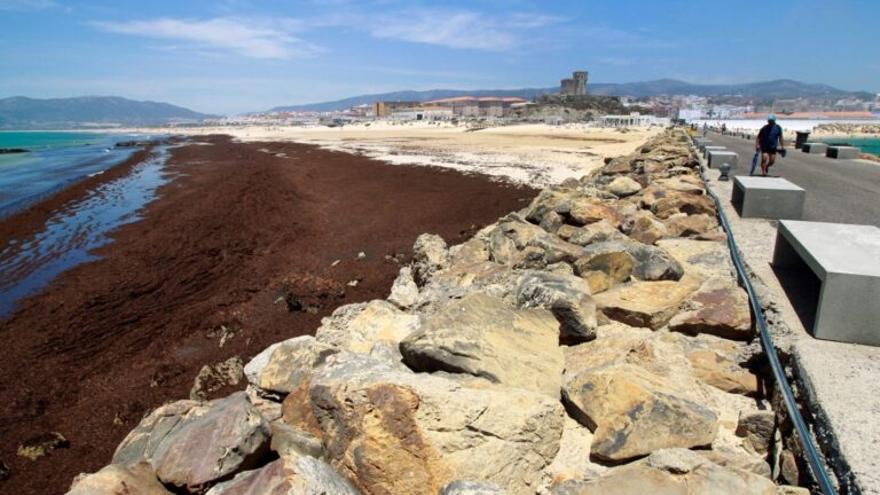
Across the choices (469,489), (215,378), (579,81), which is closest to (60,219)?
(215,378)

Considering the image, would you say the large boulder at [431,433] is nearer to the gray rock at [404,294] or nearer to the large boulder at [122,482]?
the large boulder at [122,482]

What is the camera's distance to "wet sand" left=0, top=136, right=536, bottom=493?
609cm

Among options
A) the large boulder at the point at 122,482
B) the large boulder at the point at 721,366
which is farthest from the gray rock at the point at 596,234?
the large boulder at the point at 122,482

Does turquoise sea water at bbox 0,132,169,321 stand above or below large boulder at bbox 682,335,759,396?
below

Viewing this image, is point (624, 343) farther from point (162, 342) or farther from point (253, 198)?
point (253, 198)

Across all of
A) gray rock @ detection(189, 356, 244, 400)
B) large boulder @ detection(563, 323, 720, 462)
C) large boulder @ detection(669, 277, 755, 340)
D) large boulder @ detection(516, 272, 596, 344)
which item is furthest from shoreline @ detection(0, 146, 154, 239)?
large boulder @ detection(669, 277, 755, 340)

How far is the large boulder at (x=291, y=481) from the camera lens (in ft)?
8.46

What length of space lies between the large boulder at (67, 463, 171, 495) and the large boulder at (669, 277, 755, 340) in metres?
3.96

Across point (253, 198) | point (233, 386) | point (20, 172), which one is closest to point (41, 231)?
point (253, 198)

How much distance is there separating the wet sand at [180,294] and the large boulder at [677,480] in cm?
503

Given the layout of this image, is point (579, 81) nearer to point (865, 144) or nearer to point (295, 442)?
point (865, 144)

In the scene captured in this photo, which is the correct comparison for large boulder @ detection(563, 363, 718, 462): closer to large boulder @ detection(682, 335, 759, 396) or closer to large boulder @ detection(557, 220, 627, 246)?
large boulder @ detection(682, 335, 759, 396)

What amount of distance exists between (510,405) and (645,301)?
7.07 feet

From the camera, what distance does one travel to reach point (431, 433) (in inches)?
112
